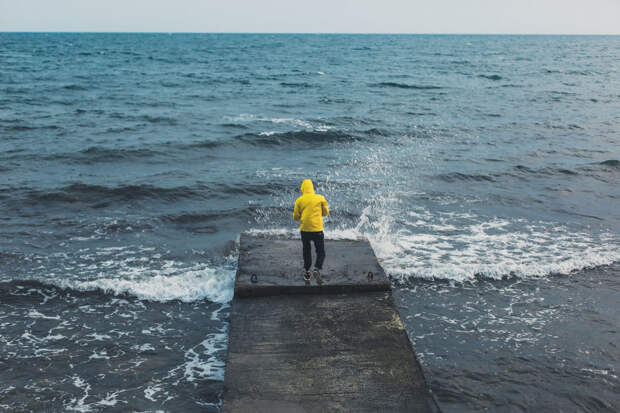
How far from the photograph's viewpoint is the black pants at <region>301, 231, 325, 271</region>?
8.03m

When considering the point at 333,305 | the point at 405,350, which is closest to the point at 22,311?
the point at 333,305

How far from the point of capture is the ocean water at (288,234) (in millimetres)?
7223

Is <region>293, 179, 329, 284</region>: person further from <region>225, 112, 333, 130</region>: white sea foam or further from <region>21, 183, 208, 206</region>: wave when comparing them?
<region>225, 112, 333, 130</region>: white sea foam

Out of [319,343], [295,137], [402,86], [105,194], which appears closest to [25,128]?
[105,194]

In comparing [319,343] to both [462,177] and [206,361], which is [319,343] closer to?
[206,361]

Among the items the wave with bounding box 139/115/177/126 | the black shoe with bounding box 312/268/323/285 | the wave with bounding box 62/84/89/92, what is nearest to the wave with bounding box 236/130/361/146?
the wave with bounding box 139/115/177/126

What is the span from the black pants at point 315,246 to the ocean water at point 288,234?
1.81 m

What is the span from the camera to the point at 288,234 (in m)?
12.3

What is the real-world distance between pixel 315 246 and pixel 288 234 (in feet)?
13.5

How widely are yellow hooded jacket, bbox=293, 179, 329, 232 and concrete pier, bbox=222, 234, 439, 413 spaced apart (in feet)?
3.17

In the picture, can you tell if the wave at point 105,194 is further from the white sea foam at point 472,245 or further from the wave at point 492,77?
the wave at point 492,77

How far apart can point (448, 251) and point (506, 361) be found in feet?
13.4

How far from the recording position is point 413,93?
37.6 m

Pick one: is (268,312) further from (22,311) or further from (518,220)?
(518,220)
